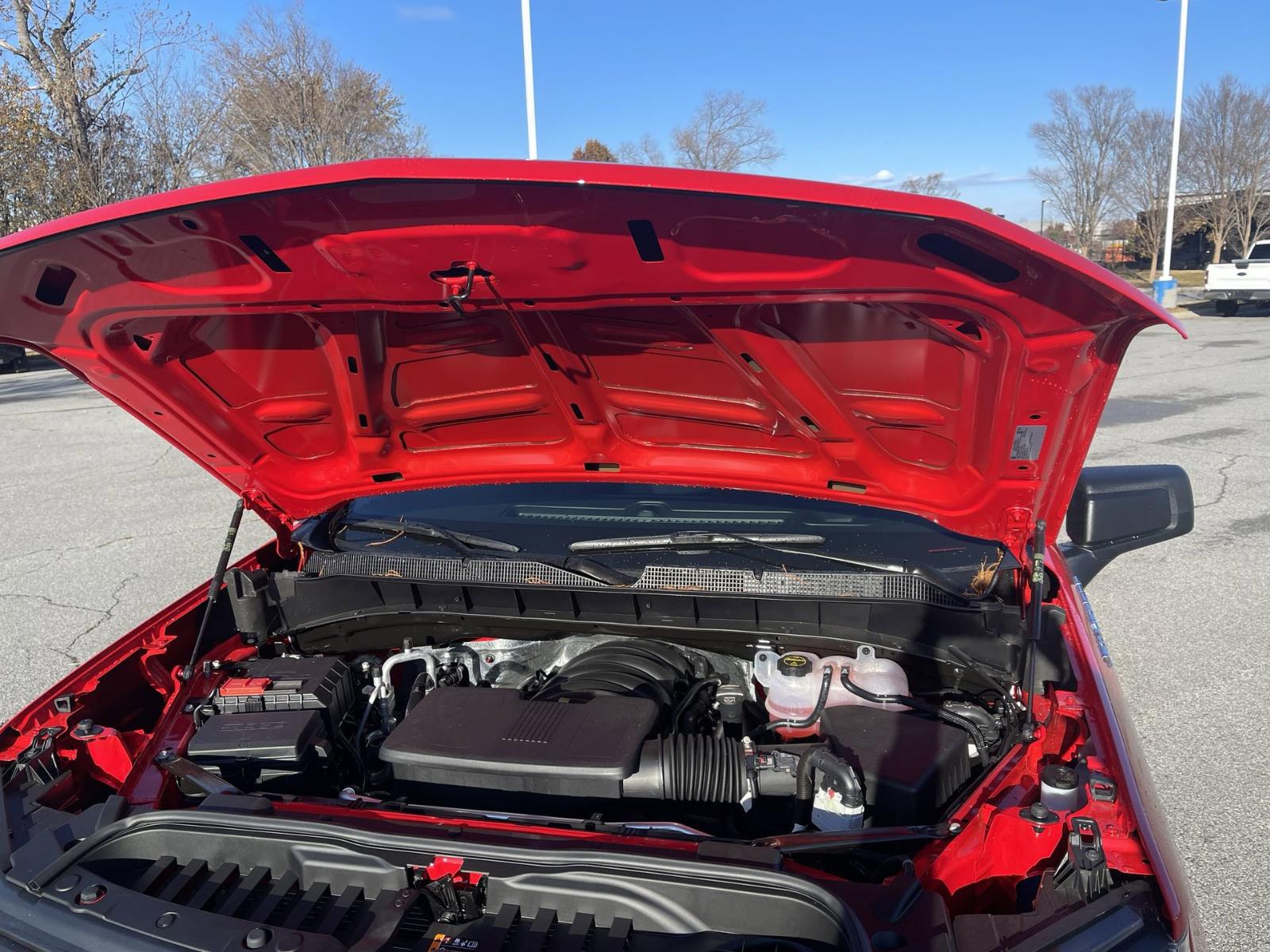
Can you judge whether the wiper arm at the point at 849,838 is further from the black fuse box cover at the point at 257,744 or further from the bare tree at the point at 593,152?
the bare tree at the point at 593,152

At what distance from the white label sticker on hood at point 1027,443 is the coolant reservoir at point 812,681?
2.05 ft

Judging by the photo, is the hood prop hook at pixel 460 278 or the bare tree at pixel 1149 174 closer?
the hood prop hook at pixel 460 278

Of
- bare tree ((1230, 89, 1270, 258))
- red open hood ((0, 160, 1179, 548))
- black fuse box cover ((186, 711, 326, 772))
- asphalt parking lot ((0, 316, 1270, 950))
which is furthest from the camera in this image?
bare tree ((1230, 89, 1270, 258))

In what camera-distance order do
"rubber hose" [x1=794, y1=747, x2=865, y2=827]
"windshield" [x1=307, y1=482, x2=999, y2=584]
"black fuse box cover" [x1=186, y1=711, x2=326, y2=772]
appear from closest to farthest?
"rubber hose" [x1=794, y1=747, x2=865, y2=827] → "black fuse box cover" [x1=186, y1=711, x2=326, y2=772] → "windshield" [x1=307, y1=482, x2=999, y2=584]

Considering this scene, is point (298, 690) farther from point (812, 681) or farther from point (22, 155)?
point (22, 155)

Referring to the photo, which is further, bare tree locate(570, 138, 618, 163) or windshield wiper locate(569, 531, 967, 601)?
bare tree locate(570, 138, 618, 163)

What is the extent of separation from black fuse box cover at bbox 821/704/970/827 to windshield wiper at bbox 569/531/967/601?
16.2 inches

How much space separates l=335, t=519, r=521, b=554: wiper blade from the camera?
2.50 metres

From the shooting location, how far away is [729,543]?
239cm

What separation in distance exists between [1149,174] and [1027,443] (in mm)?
32096

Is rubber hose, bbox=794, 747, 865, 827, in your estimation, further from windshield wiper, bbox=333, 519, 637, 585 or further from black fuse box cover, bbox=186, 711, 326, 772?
black fuse box cover, bbox=186, 711, 326, 772

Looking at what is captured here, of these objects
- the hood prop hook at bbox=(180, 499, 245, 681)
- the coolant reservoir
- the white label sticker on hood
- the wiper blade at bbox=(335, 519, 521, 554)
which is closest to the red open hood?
the white label sticker on hood

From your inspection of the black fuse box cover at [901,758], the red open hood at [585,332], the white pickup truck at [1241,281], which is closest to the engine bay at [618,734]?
the black fuse box cover at [901,758]

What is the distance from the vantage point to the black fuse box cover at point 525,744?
5.87ft
